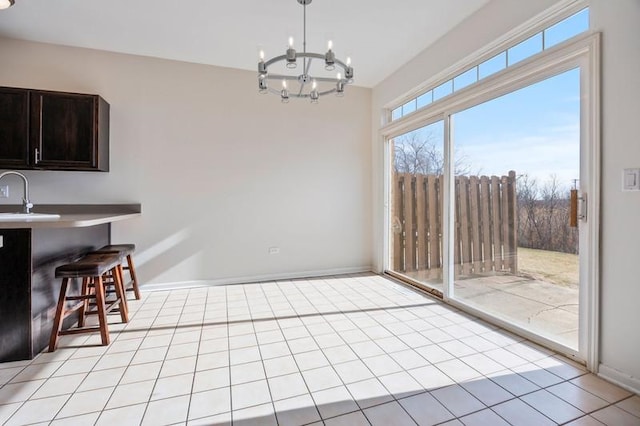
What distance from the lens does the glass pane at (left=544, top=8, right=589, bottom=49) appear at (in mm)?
2119

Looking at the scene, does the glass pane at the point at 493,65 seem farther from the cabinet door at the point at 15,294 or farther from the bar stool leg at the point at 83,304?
the bar stool leg at the point at 83,304

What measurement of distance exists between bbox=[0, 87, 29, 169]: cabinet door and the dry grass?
4.78 m

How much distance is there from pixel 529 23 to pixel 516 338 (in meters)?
2.47

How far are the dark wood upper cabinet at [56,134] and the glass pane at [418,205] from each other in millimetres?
3652

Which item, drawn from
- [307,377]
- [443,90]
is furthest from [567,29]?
[307,377]

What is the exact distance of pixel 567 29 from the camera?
2219mm

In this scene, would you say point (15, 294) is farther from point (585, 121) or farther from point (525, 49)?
point (525, 49)

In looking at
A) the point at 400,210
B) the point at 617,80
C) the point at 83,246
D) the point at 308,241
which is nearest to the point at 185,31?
the point at 83,246

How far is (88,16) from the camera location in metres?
2.97

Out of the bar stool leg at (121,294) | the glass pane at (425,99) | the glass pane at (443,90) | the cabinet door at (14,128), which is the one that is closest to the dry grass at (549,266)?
the glass pane at (443,90)

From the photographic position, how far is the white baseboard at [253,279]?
12.7ft

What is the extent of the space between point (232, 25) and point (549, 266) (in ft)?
11.6

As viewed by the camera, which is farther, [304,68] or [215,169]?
[215,169]

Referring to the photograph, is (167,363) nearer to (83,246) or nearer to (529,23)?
(83,246)
